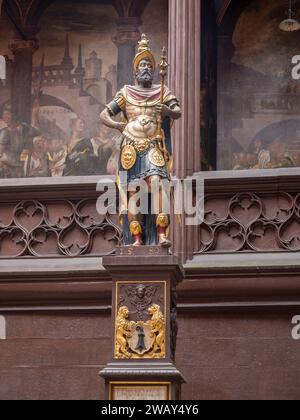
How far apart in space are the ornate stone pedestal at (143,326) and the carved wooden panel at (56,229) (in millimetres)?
3838

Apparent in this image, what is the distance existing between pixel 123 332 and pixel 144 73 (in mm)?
2810

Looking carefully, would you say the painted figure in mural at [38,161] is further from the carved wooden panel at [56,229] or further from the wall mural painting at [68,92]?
the carved wooden panel at [56,229]

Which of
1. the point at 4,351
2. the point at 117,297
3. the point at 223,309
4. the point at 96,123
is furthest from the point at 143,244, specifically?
the point at 96,123

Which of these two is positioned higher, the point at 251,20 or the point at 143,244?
the point at 251,20

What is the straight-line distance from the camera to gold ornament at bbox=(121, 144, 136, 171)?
40.1 feet

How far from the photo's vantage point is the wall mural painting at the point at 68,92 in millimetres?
17953

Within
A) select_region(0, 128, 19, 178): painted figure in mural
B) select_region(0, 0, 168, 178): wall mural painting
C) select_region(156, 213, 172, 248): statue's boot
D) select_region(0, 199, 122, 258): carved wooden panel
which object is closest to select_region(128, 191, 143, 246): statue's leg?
select_region(156, 213, 172, 248): statue's boot

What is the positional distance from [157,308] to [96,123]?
7.13 metres

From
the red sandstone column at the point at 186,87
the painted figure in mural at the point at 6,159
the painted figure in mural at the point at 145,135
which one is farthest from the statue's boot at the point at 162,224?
the painted figure in mural at the point at 6,159

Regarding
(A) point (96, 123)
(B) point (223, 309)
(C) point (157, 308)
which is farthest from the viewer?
(A) point (96, 123)

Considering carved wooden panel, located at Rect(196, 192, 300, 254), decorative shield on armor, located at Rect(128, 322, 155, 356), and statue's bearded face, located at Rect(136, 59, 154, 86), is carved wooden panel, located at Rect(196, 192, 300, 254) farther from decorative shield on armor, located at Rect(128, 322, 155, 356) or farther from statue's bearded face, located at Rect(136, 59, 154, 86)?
decorative shield on armor, located at Rect(128, 322, 155, 356)

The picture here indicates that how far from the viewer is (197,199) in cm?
1524

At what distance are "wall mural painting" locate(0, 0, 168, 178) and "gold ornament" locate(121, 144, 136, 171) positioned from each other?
5.33 m

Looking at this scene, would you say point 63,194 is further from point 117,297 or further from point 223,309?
point 117,297
